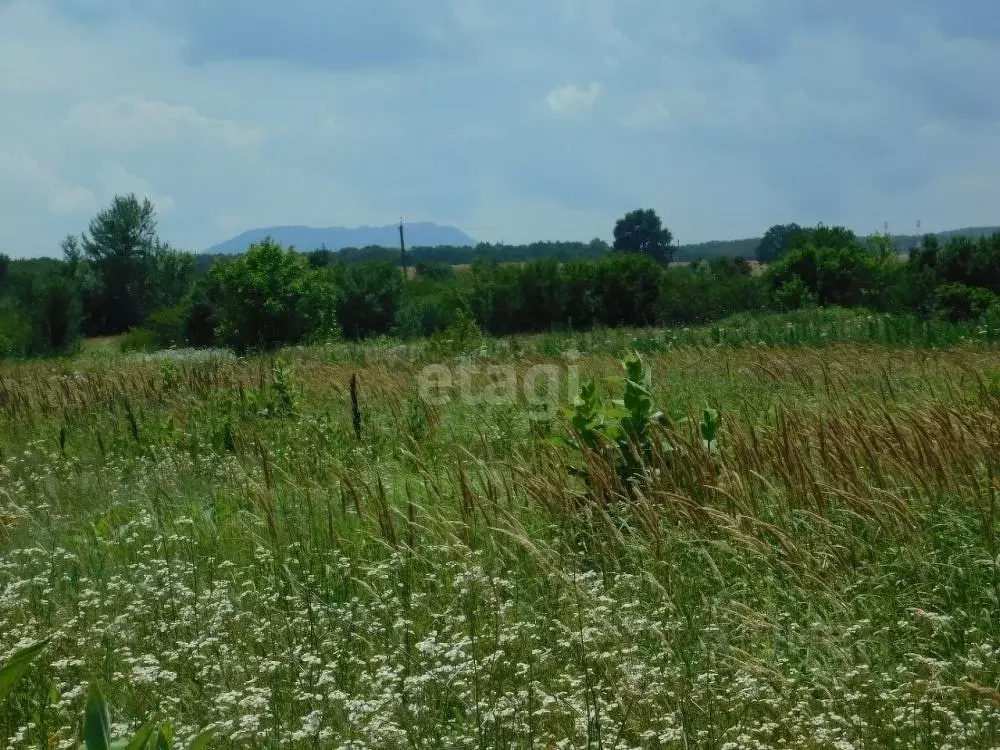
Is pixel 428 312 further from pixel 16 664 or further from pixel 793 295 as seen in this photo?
pixel 16 664

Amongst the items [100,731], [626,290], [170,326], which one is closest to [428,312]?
[626,290]

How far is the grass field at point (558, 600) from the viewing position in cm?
266

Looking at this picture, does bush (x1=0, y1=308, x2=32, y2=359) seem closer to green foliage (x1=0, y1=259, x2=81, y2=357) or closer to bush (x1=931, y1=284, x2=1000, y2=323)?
green foliage (x1=0, y1=259, x2=81, y2=357)

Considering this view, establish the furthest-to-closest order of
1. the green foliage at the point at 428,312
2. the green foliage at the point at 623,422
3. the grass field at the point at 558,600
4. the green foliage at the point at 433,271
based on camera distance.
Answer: the green foliage at the point at 433,271 < the green foliage at the point at 428,312 < the green foliage at the point at 623,422 < the grass field at the point at 558,600

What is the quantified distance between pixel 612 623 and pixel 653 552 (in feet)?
2.39

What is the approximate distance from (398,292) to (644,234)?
10243cm

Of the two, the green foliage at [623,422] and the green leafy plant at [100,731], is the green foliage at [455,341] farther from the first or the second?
the green leafy plant at [100,731]

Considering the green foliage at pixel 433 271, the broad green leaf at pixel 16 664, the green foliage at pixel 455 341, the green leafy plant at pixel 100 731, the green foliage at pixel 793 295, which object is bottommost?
the green leafy plant at pixel 100 731

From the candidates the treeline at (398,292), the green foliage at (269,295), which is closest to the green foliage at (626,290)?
the treeline at (398,292)

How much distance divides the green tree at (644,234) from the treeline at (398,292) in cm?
8815

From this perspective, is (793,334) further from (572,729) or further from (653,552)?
(572,729)

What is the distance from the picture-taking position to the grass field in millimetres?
2660

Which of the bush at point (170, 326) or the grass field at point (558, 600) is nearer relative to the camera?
the grass field at point (558, 600)

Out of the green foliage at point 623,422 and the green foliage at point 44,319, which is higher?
the green foliage at point 44,319
